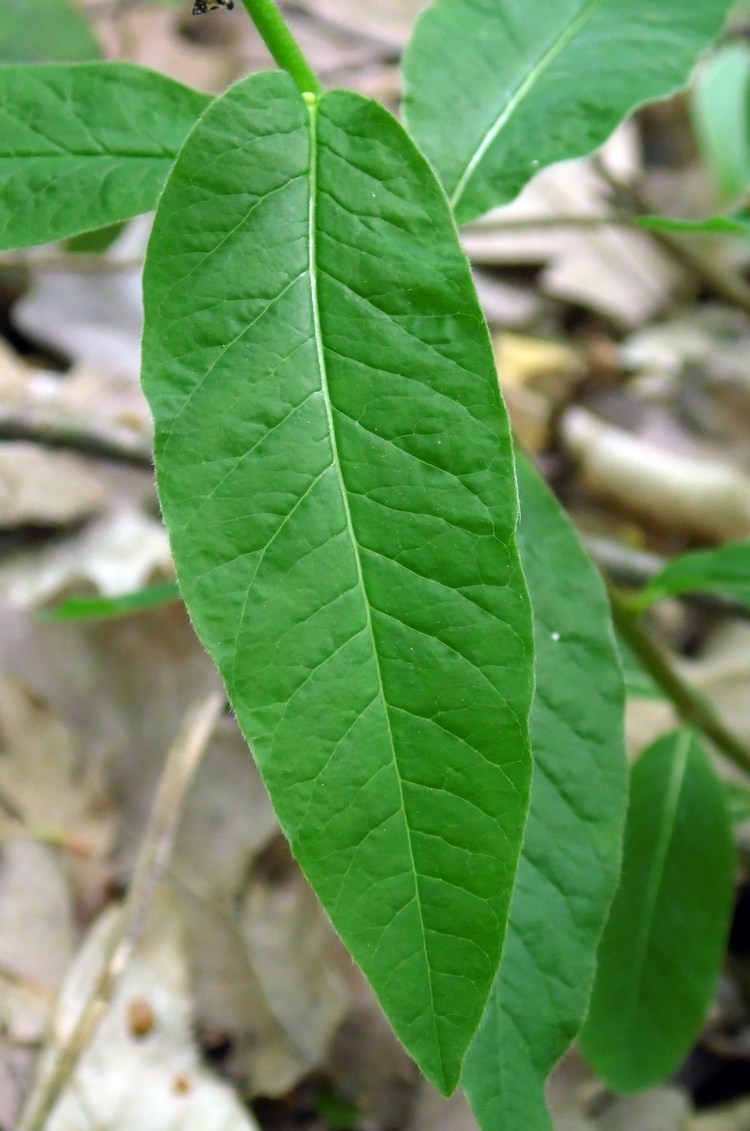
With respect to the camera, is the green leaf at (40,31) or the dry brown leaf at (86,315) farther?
the dry brown leaf at (86,315)

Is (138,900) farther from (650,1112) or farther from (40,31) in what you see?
(40,31)

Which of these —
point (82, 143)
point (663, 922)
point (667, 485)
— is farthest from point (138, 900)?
point (667, 485)

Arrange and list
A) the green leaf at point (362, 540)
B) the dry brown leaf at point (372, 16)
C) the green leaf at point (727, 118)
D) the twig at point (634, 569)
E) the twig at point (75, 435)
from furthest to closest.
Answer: the dry brown leaf at point (372, 16) → the green leaf at point (727, 118) → the twig at point (75, 435) → the twig at point (634, 569) → the green leaf at point (362, 540)

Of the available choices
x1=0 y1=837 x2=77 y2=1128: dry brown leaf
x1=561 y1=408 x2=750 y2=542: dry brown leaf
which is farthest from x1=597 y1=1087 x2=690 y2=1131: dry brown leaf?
x1=561 y1=408 x2=750 y2=542: dry brown leaf

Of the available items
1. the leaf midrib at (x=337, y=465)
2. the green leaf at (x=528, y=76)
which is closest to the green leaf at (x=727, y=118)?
the green leaf at (x=528, y=76)

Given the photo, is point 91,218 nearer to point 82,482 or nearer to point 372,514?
point 372,514

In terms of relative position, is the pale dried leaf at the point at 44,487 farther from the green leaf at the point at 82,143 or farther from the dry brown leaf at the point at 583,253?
the dry brown leaf at the point at 583,253
